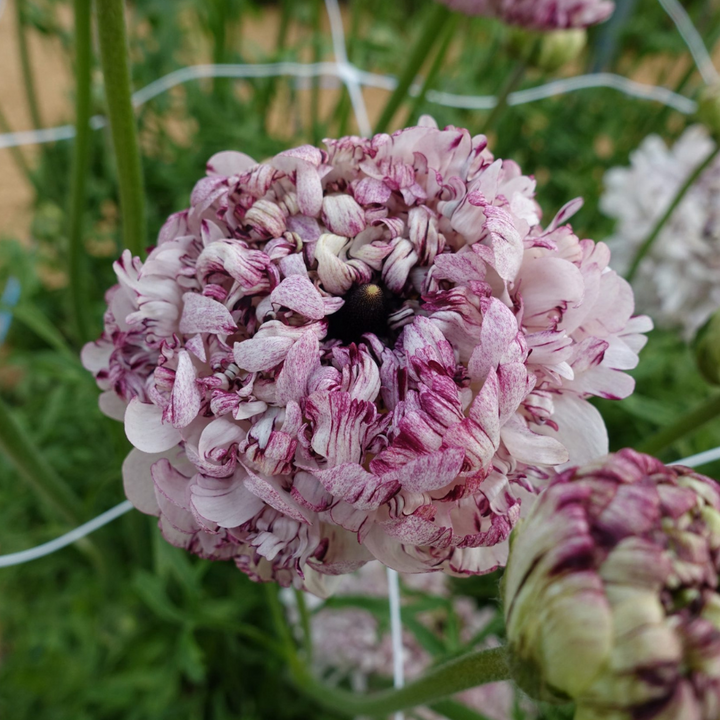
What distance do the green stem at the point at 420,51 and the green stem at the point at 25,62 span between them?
41 centimetres

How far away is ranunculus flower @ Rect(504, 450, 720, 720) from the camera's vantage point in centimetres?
20

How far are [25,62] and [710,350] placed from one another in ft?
2.52

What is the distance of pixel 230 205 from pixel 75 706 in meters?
0.50

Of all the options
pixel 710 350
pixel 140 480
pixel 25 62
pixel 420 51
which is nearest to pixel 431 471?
pixel 140 480

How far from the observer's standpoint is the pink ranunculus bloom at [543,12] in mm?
531

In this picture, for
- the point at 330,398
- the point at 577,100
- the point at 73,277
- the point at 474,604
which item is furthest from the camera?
the point at 577,100

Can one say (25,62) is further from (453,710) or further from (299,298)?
(453,710)

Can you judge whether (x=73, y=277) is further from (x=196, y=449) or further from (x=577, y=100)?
(x=577, y=100)

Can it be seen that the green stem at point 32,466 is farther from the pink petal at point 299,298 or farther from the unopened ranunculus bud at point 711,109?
the unopened ranunculus bud at point 711,109

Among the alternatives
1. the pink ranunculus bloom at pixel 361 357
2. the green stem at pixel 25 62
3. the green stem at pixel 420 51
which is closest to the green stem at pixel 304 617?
the pink ranunculus bloom at pixel 361 357

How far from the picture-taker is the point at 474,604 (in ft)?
2.34

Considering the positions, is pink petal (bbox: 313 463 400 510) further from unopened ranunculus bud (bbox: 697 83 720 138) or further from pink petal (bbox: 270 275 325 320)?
unopened ranunculus bud (bbox: 697 83 720 138)

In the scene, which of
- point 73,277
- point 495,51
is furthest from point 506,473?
point 495,51

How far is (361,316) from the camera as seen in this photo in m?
0.30
